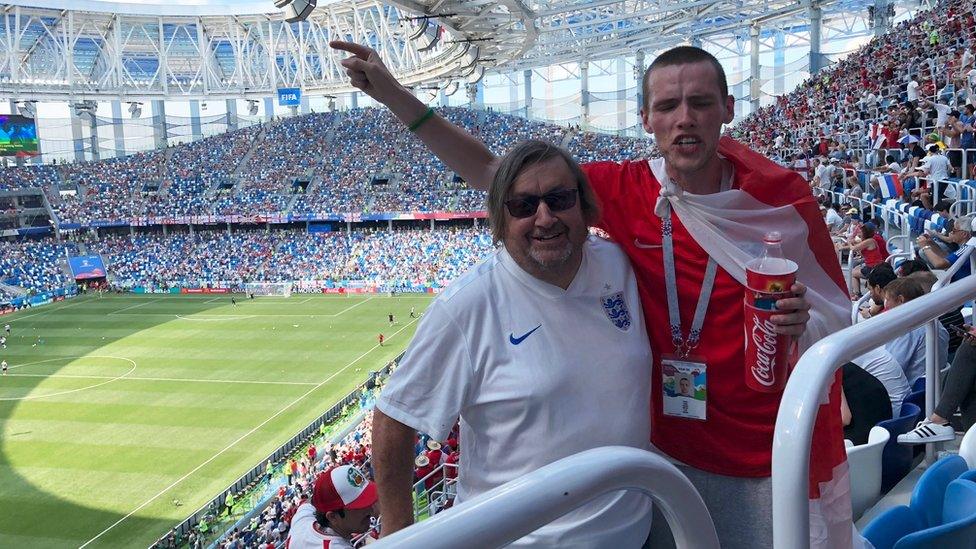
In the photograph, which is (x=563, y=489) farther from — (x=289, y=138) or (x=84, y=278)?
(x=289, y=138)

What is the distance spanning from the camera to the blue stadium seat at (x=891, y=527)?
2.34 meters

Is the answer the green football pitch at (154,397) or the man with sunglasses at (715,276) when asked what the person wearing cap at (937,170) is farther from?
the green football pitch at (154,397)

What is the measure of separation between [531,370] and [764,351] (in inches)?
23.3

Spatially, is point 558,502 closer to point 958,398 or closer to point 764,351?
point 764,351

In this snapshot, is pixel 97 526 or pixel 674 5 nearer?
pixel 97 526

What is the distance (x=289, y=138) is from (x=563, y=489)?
61.3 m

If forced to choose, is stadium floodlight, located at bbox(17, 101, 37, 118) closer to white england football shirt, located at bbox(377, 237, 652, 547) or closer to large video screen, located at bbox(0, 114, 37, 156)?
large video screen, located at bbox(0, 114, 37, 156)

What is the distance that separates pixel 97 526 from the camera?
15633mm

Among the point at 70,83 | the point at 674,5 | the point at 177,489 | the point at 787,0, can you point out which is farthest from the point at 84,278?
the point at 787,0

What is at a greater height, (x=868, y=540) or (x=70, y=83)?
(x=70, y=83)

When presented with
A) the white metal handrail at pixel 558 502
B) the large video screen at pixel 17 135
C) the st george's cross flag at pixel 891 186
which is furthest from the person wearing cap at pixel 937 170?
the large video screen at pixel 17 135

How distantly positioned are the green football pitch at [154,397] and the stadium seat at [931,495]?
15.5 m

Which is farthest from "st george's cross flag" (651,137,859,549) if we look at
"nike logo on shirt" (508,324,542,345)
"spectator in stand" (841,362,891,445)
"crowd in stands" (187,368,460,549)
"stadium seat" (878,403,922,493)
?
"crowd in stands" (187,368,460,549)

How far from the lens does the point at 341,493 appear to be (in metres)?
4.00
